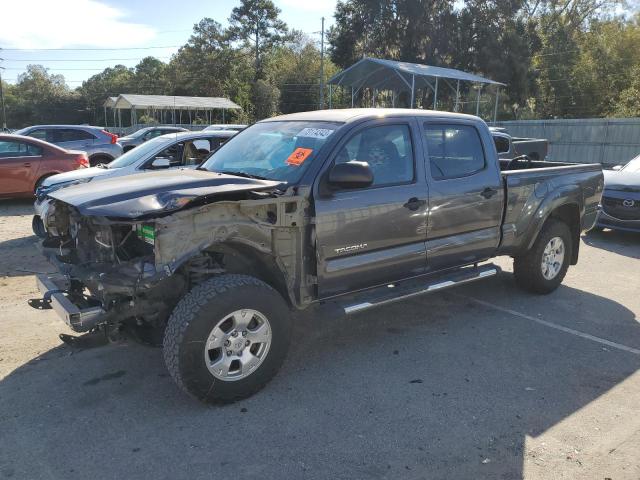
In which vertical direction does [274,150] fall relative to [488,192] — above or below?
above

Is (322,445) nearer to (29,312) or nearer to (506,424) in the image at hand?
(506,424)

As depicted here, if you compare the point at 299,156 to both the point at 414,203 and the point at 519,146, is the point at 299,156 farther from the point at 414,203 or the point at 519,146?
the point at 519,146

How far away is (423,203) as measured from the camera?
456 cm

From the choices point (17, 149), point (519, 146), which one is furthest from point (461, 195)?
point (17, 149)

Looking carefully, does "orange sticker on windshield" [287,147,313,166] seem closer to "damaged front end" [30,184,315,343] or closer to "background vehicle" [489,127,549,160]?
"damaged front end" [30,184,315,343]

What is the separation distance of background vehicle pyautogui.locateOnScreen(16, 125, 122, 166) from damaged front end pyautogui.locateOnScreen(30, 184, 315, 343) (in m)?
10.9

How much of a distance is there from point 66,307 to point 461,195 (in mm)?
3330

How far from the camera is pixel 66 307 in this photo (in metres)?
3.45

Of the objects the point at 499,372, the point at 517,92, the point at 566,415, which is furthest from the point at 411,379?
the point at 517,92

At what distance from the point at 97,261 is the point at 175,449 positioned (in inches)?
58.1

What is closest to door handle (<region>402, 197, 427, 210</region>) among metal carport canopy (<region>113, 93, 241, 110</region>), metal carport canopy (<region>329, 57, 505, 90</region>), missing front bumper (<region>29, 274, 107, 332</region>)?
missing front bumper (<region>29, 274, 107, 332</region>)

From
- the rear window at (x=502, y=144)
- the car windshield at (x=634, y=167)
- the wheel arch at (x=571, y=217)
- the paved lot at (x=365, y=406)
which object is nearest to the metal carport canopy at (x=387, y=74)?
the rear window at (x=502, y=144)

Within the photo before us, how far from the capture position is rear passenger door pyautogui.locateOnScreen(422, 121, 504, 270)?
474 centimetres

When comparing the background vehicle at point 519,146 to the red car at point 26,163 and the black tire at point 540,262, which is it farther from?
the red car at point 26,163
